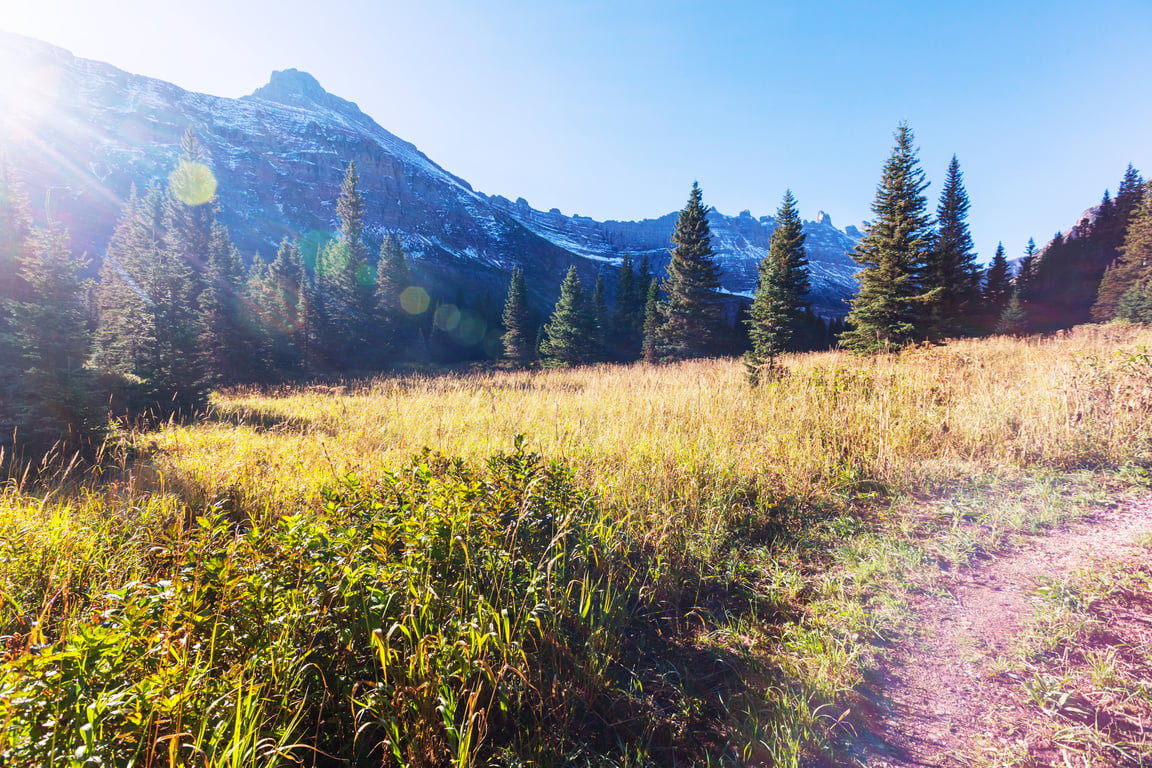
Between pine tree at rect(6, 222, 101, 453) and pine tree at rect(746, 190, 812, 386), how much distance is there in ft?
73.0

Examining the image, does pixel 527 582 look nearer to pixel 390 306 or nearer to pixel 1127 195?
pixel 390 306

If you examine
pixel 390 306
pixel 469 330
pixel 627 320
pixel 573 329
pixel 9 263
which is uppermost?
pixel 627 320

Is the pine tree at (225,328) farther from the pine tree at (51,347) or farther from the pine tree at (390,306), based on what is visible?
the pine tree at (51,347)

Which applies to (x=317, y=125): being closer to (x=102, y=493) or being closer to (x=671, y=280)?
(x=671, y=280)

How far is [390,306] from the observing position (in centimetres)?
3834

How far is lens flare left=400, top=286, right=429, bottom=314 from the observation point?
1570 inches

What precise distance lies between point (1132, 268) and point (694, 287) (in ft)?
109

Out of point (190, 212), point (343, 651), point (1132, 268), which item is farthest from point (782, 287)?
point (190, 212)

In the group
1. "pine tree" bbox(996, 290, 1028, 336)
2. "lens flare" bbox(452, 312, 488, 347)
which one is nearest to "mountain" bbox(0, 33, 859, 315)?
"lens flare" bbox(452, 312, 488, 347)

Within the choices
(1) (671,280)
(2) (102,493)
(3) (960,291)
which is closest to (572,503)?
(2) (102,493)

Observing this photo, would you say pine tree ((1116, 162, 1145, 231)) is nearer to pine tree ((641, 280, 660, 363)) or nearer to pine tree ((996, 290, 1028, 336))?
pine tree ((996, 290, 1028, 336))

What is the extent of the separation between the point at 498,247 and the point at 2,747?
458 ft

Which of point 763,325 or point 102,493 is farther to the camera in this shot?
point 763,325

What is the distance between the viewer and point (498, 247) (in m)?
131
